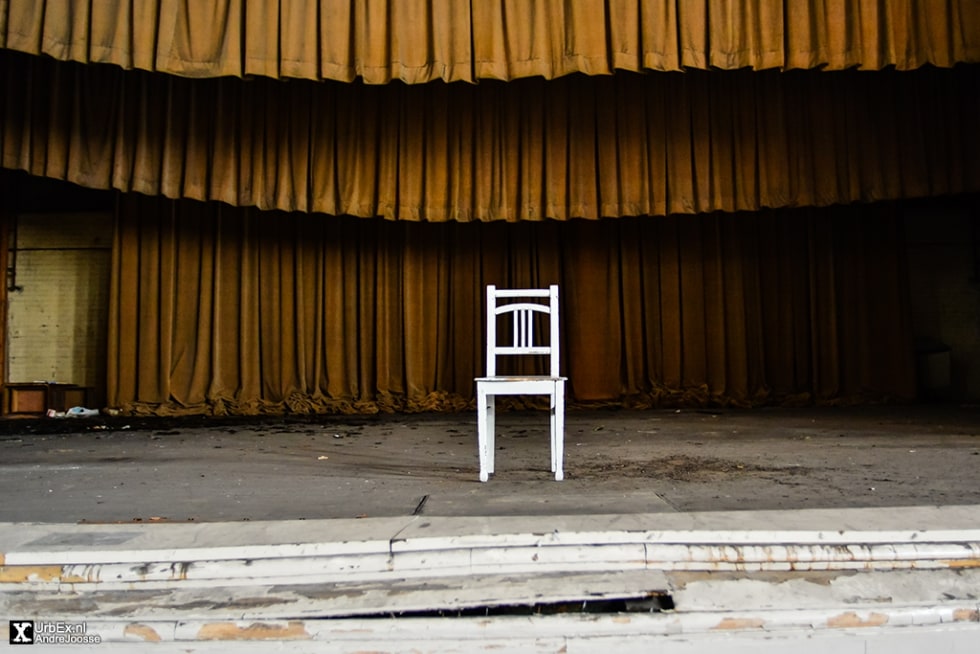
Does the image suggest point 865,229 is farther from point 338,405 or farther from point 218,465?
point 218,465

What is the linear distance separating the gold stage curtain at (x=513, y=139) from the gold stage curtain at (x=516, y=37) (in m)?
1.03

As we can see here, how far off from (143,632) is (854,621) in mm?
1465

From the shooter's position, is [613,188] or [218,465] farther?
[613,188]

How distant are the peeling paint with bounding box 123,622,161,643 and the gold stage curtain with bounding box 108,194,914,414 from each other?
182 inches

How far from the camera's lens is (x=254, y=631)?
5.10 ft

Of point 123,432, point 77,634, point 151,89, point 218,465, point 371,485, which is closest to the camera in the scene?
point 77,634

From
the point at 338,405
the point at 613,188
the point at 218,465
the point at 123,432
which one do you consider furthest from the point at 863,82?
the point at 123,432

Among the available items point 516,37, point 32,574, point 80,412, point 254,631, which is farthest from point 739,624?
point 80,412

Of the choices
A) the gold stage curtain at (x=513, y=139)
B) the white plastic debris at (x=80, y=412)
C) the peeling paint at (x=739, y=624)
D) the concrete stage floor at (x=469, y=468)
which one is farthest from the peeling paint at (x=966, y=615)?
the white plastic debris at (x=80, y=412)

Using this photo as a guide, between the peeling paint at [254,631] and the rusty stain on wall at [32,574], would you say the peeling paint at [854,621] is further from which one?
the rusty stain on wall at [32,574]

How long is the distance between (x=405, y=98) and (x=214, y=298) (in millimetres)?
2288

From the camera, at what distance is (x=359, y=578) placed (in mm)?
1771

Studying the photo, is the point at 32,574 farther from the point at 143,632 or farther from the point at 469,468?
the point at 469,468

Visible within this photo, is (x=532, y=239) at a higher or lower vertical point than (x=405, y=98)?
lower
